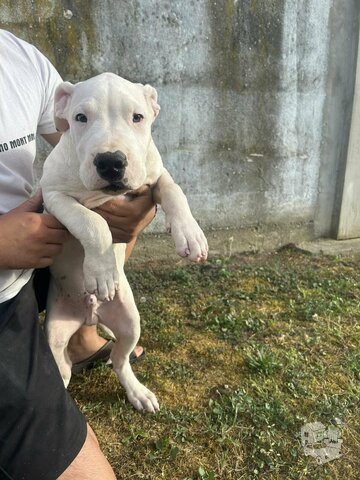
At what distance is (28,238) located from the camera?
213 centimetres

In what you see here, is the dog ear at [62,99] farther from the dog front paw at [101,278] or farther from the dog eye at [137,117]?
the dog front paw at [101,278]

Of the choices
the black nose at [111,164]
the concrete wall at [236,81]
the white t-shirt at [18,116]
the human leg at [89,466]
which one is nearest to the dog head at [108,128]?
the black nose at [111,164]

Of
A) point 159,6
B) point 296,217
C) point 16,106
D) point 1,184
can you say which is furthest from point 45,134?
point 296,217

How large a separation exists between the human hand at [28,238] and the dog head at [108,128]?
1.04 ft

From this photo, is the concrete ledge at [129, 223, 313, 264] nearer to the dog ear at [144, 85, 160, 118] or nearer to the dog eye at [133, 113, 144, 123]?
the dog ear at [144, 85, 160, 118]

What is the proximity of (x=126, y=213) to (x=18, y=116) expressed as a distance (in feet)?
2.19

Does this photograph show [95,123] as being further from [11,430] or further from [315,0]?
[315,0]

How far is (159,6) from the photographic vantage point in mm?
3820

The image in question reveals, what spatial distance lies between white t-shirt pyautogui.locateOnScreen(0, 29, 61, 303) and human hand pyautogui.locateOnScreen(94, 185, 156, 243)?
399 millimetres

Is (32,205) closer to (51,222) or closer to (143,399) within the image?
(51,222)

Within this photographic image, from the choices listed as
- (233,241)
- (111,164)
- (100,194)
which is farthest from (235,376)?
(233,241)

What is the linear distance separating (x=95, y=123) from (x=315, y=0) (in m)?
2.98

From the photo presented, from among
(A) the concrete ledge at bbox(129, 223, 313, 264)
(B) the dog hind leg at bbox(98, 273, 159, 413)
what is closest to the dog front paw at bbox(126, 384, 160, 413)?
(B) the dog hind leg at bbox(98, 273, 159, 413)

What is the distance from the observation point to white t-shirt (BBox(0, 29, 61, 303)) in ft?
7.47
